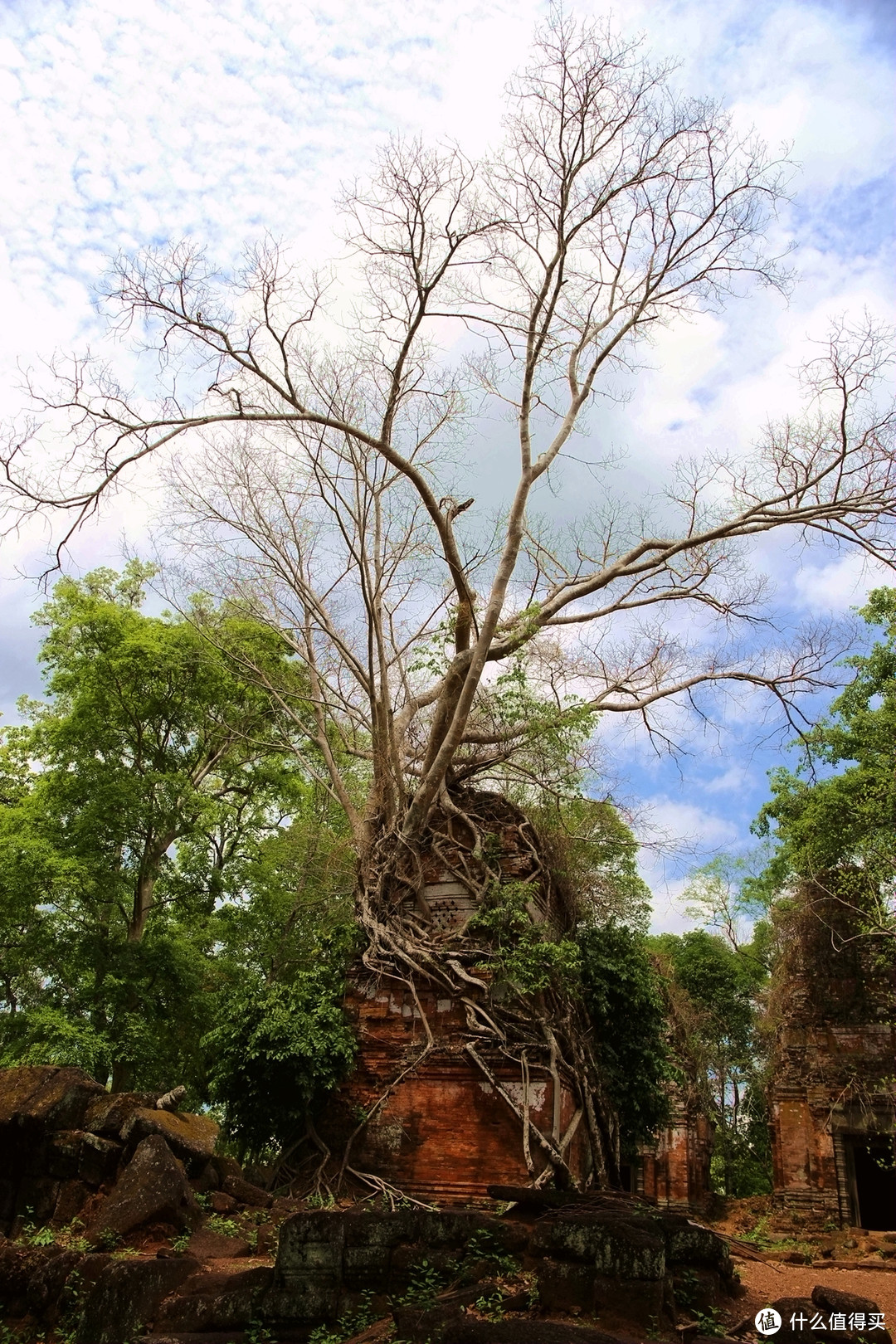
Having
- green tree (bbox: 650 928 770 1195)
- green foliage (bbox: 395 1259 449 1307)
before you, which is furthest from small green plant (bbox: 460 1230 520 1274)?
green tree (bbox: 650 928 770 1195)

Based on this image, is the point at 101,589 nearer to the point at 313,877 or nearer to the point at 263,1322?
the point at 313,877

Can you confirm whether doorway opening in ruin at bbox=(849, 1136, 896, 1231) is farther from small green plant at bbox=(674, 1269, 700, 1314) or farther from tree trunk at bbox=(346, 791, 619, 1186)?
small green plant at bbox=(674, 1269, 700, 1314)

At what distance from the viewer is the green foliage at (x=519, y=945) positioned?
31.2 feet

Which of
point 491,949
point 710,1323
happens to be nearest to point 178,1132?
point 491,949

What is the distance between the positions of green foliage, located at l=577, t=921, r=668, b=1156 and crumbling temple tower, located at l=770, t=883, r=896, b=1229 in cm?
390

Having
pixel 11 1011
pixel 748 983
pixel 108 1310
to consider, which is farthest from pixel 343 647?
pixel 748 983

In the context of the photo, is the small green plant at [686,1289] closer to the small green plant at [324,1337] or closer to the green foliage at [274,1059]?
the small green plant at [324,1337]

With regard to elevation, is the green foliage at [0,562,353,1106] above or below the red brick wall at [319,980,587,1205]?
above

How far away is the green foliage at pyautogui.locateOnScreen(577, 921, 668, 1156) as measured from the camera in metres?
10.5

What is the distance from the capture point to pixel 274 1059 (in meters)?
9.41

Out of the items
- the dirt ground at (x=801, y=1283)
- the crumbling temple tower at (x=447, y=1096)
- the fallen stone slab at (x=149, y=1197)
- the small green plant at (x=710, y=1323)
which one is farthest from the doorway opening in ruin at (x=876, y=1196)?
the fallen stone slab at (x=149, y=1197)

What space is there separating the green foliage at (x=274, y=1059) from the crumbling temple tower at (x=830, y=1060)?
748 cm

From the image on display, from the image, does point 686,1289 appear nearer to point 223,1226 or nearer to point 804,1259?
point 223,1226

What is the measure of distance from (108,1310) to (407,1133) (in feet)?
14.1
